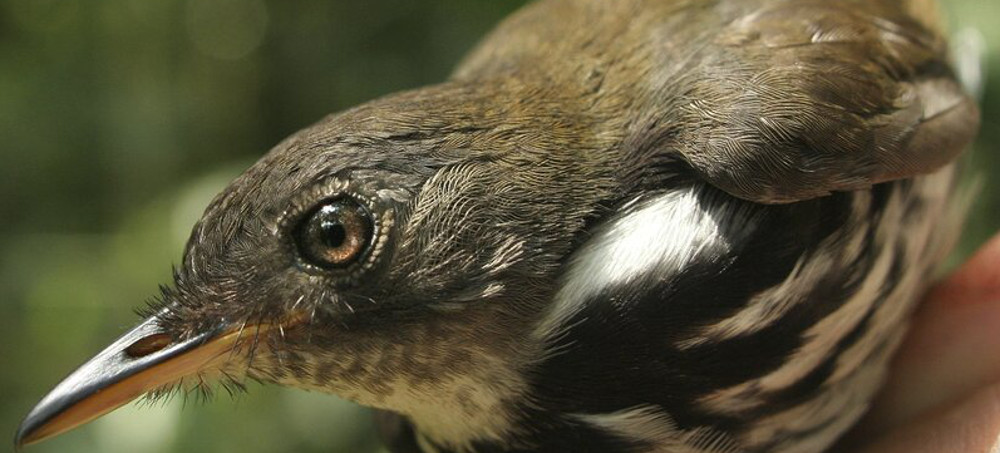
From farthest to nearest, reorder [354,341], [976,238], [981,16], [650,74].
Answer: [976,238] → [981,16] → [650,74] → [354,341]

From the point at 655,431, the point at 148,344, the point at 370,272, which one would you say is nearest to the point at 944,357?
the point at 655,431

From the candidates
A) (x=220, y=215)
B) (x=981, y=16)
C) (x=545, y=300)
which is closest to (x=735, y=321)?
(x=545, y=300)

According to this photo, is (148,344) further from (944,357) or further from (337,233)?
(944,357)

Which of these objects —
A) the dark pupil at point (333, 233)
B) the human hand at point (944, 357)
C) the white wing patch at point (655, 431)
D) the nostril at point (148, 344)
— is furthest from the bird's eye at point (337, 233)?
the human hand at point (944, 357)

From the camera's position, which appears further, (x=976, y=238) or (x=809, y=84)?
(x=976, y=238)

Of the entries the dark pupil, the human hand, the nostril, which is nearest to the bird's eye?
the dark pupil

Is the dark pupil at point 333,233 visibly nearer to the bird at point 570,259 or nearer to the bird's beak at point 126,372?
the bird at point 570,259

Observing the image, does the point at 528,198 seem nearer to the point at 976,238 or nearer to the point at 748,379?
the point at 748,379

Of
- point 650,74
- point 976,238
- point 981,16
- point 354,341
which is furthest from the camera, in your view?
point 976,238
